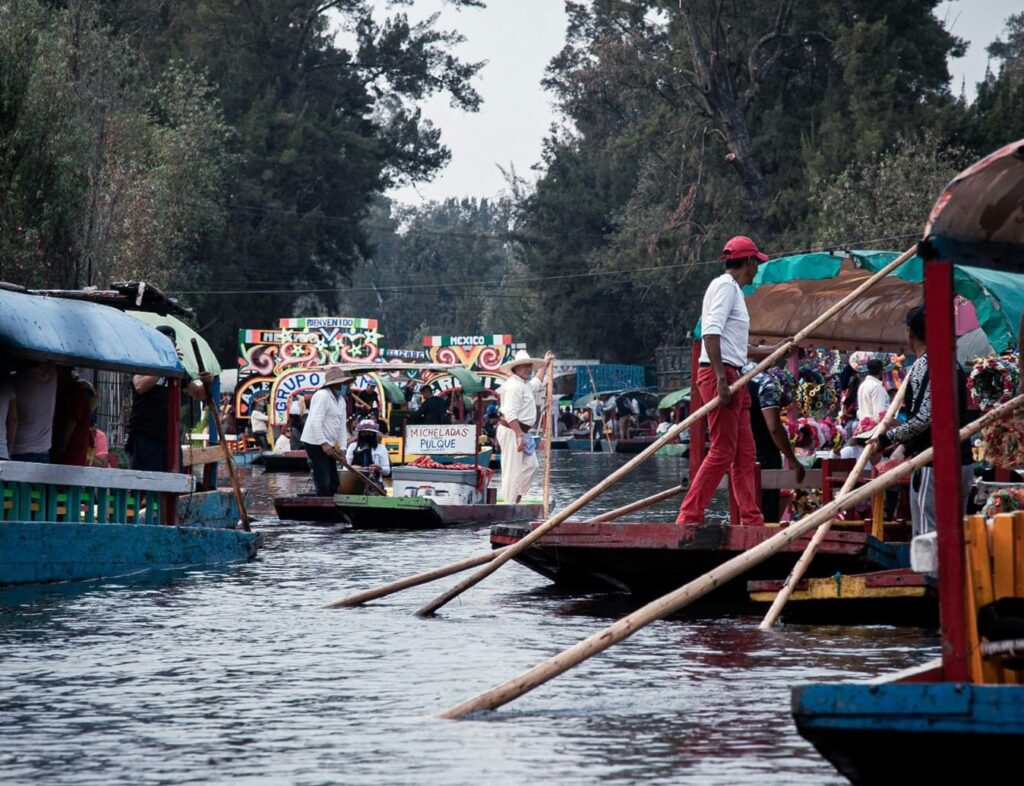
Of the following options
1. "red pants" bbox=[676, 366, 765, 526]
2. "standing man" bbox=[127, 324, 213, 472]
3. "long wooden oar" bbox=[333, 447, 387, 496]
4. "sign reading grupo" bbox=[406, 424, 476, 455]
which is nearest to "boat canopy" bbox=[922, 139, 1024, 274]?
"red pants" bbox=[676, 366, 765, 526]

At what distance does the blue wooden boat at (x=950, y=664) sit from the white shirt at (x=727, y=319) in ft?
14.8

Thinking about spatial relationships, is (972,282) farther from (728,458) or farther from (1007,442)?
(1007,442)

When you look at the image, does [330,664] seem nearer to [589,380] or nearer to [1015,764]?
[1015,764]

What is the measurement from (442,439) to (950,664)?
1682 cm

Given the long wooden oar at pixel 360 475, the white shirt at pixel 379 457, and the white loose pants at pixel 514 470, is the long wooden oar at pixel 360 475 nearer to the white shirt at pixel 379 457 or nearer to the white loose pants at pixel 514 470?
the white shirt at pixel 379 457

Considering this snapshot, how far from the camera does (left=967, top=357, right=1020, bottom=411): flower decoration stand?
1101 cm

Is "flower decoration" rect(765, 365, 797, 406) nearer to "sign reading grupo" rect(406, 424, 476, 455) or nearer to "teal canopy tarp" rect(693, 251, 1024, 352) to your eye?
"teal canopy tarp" rect(693, 251, 1024, 352)

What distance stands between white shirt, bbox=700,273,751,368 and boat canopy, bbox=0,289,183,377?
15.2ft

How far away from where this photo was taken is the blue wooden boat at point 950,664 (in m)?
4.96

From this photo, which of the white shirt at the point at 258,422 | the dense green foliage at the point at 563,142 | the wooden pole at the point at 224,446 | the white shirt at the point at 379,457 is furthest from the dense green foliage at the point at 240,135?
the wooden pole at the point at 224,446

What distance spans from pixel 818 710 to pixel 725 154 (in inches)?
1885

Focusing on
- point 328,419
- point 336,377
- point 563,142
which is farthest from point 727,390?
point 563,142

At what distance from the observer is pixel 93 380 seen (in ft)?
77.6

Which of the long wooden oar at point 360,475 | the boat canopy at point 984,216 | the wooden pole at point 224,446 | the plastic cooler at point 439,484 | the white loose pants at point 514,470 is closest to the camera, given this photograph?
the boat canopy at point 984,216
